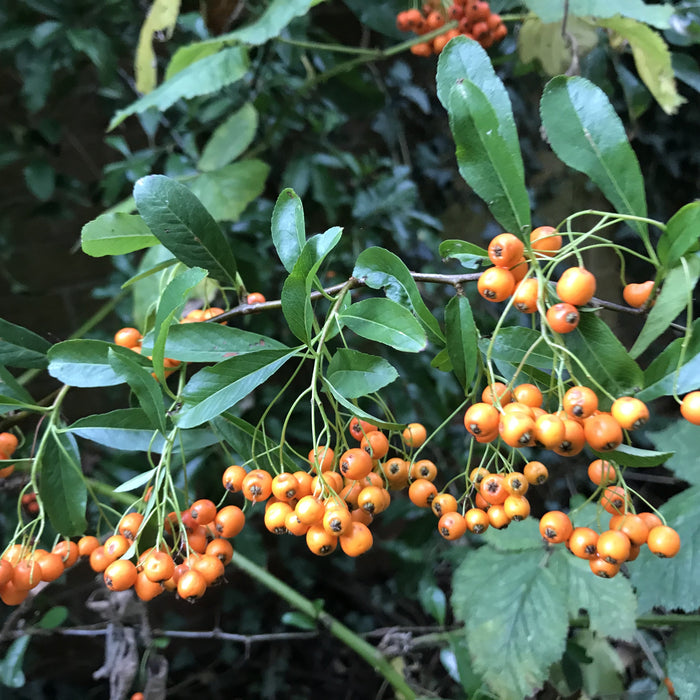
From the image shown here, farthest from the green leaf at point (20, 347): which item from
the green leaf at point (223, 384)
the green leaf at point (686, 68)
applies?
the green leaf at point (686, 68)

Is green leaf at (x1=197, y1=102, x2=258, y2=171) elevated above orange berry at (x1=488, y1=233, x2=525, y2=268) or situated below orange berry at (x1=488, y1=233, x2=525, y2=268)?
below

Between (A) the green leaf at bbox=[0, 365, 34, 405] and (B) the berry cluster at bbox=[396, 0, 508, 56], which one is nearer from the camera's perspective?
(A) the green leaf at bbox=[0, 365, 34, 405]

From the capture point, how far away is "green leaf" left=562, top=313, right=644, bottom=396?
0.39 m

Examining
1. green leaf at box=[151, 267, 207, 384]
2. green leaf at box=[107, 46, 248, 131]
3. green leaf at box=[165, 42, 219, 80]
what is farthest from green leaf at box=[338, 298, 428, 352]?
green leaf at box=[165, 42, 219, 80]

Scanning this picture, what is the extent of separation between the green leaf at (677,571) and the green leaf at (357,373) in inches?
25.2

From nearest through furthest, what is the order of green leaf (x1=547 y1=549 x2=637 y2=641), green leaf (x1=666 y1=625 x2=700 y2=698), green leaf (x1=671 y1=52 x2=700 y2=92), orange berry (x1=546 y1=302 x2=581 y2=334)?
orange berry (x1=546 y1=302 x2=581 y2=334) < green leaf (x1=666 y1=625 x2=700 y2=698) < green leaf (x1=547 y1=549 x2=637 y2=641) < green leaf (x1=671 y1=52 x2=700 y2=92)

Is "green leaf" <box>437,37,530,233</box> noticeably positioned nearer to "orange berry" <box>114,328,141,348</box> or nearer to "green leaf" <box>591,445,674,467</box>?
"green leaf" <box>591,445,674,467</box>

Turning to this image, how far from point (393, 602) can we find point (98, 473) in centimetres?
99

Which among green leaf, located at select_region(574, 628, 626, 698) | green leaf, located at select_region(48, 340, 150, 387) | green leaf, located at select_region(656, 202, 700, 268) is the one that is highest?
green leaf, located at select_region(656, 202, 700, 268)

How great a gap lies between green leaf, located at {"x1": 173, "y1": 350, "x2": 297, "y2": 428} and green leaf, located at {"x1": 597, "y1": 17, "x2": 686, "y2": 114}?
2.86 feet

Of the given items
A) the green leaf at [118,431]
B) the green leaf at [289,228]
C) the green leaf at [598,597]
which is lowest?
the green leaf at [598,597]

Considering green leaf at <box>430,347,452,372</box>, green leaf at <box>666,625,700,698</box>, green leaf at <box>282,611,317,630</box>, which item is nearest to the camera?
green leaf at <box>430,347,452,372</box>

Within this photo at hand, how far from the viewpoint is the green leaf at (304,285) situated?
406 mm

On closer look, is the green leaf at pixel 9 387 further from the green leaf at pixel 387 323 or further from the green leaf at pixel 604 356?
the green leaf at pixel 604 356
